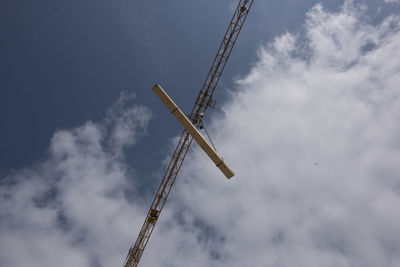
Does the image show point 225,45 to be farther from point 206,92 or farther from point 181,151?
point 181,151

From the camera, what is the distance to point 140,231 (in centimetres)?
3047

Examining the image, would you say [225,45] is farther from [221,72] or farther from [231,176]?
[231,176]

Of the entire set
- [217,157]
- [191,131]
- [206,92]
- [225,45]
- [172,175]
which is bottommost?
[217,157]

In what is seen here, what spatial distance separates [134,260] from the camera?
97.0 ft

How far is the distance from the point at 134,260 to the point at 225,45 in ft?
108

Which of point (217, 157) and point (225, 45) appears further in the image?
point (225, 45)

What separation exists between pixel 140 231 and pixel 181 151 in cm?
1307

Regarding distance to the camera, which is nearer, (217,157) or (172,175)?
(217,157)

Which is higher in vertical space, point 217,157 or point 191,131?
point 191,131

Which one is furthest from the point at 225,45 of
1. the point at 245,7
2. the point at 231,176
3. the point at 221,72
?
the point at 231,176

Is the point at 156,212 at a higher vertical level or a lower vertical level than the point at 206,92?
lower

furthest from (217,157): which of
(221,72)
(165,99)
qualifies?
(221,72)

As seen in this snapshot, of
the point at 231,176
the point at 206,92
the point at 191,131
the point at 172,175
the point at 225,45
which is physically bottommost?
the point at 231,176

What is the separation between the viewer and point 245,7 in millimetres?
28828
